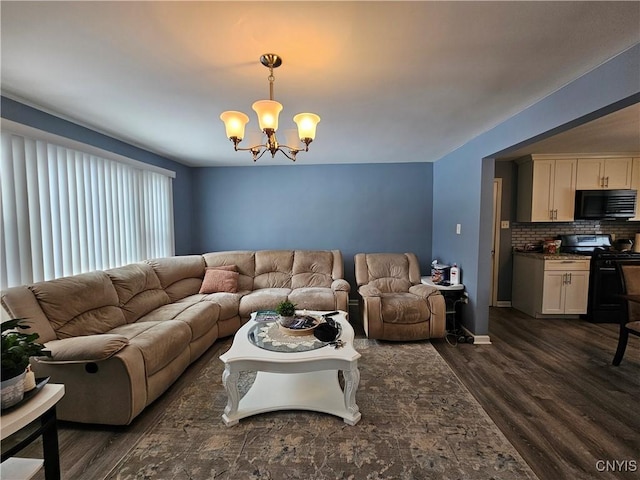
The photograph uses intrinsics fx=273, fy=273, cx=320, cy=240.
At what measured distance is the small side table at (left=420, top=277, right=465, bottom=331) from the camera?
3.36 meters

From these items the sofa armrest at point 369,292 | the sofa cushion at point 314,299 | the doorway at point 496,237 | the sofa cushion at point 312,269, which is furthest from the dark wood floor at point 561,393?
the sofa cushion at point 312,269

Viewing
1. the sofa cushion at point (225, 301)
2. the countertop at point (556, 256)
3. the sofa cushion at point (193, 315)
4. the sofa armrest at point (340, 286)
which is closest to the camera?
the sofa cushion at point (193, 315)

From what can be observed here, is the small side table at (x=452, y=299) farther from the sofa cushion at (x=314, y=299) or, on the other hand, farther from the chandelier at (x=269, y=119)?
the chandelier at (x=269, y=119)

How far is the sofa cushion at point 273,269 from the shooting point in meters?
3.96

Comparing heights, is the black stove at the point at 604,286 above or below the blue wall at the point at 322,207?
below

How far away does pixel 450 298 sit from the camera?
138 inches

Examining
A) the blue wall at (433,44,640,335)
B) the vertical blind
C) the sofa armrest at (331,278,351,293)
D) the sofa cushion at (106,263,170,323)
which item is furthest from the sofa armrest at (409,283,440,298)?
the vertical blind

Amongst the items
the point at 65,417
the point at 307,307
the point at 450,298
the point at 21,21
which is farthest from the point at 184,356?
the point at 450,298

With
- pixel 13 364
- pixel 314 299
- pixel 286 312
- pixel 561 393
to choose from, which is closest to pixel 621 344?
pixel 561 393

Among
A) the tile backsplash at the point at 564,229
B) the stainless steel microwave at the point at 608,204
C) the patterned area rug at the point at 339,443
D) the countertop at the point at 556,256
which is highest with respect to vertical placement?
the stainless steel microwave at the point at 608,204

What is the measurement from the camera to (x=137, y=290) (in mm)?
2875

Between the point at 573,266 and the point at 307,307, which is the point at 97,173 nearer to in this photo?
the point at 307,307

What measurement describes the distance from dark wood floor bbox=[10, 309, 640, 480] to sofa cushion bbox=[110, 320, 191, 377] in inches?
12.9

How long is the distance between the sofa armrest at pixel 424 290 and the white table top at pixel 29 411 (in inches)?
123
